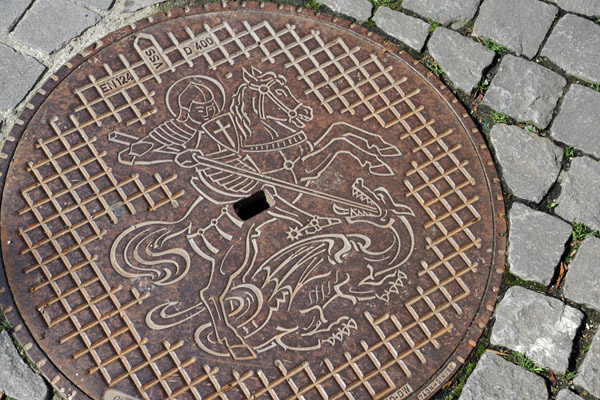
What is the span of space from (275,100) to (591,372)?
64.9 inches

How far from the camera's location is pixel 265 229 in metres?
2.70

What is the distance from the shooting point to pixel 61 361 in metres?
2.49

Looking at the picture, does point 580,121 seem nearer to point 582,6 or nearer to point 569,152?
point 569,152

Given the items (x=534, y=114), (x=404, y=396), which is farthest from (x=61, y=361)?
(x=534, y=114)

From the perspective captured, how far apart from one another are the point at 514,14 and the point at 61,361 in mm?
2483

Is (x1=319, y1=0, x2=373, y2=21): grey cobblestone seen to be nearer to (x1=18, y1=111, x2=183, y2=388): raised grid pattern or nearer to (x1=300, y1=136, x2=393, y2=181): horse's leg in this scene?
(x1=300, y1=136, x2=393, y2=181): horse's leg

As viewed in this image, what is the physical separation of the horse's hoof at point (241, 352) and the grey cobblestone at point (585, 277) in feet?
4.14

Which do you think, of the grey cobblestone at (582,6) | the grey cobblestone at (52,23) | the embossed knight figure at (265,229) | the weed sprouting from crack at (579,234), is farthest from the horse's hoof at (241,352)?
the grey cobblestone at (582,6)

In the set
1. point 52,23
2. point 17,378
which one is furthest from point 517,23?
point 17,378

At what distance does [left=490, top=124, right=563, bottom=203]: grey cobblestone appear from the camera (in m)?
2.89

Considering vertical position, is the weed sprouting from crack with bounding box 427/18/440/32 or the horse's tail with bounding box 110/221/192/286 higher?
the weed sprouting from crack with bounding box 427/18/440/32

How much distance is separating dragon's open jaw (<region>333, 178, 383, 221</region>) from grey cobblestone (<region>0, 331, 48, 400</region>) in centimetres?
129

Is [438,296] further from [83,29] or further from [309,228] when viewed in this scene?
[83,29]

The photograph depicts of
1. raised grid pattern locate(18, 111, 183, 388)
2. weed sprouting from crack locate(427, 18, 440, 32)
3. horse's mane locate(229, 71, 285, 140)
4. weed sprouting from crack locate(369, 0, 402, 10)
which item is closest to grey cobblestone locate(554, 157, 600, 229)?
weed sprouting from crack locate(427, 18, 440, 32)
